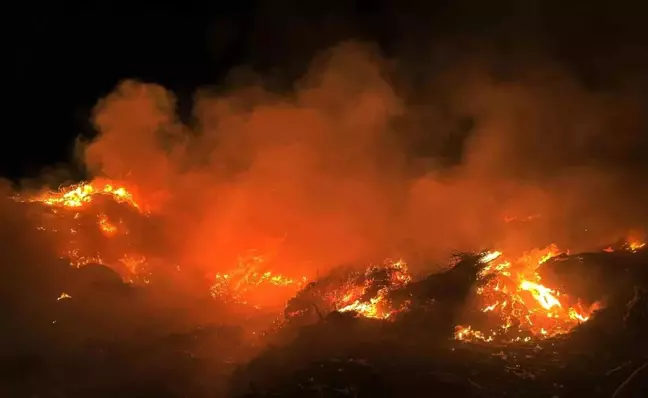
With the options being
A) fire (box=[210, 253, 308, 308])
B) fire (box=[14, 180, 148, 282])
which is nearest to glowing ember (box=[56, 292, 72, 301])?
fire (box=[14, 180, 148, 282])

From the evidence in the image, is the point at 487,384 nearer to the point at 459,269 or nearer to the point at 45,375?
the point at 459,269

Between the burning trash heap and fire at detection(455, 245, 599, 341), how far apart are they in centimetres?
4

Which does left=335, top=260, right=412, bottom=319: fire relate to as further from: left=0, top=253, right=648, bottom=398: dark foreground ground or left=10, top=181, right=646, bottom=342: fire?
left=0, top=253, right=648, bottom=398: dark foreground ground

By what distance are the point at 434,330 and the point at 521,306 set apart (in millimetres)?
3034

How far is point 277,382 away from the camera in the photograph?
2170 cm

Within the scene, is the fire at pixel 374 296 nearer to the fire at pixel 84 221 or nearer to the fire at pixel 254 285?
the fire at pixel 254 285

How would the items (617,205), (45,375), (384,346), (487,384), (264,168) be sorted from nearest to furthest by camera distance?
1. (487,384)
2. (384,346)
3. (45,375)
4. (617,205)
5. (264,168)

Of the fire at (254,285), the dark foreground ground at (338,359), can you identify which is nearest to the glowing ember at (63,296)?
the dark foreground ground at (338,359)

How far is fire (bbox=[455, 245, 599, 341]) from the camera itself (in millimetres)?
23500

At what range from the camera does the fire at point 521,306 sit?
77.1 feet

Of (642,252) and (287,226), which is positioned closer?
(642,252)

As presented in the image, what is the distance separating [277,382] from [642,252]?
13.6 metres

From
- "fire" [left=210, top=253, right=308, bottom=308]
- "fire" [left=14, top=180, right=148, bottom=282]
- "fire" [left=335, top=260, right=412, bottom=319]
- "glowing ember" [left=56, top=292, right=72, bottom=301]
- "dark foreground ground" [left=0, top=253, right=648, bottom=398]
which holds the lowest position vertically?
"dark foreground ground" [left=0, top=253, right=648, bottom=398]

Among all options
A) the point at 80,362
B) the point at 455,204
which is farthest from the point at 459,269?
the point at 80,362
